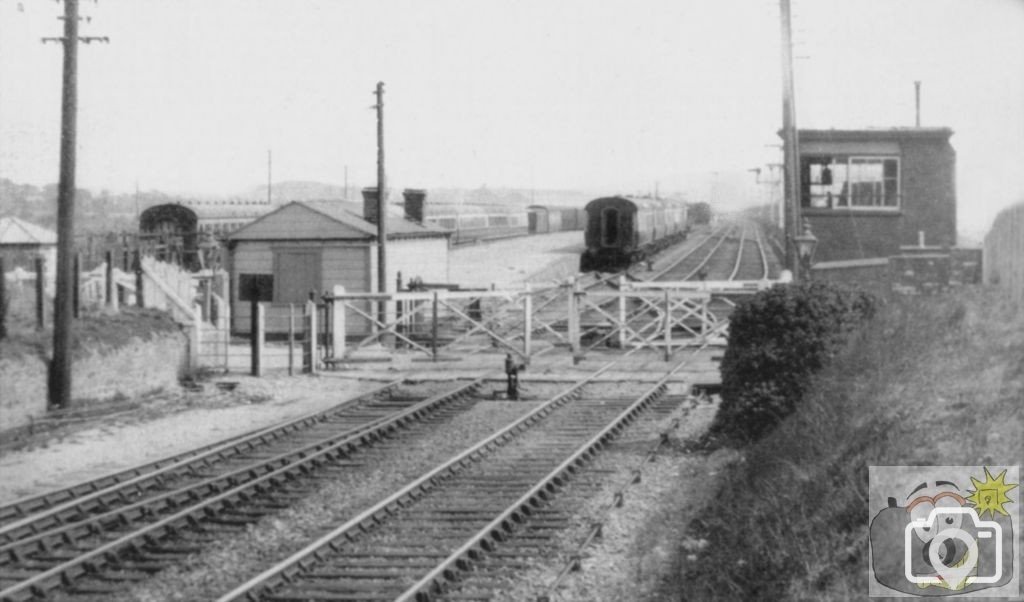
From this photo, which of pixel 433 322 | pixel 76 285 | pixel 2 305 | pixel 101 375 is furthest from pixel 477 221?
pixel 2 305

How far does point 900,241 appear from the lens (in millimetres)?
27859

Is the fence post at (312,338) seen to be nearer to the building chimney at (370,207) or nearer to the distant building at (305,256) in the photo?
the distant building at (305,256)

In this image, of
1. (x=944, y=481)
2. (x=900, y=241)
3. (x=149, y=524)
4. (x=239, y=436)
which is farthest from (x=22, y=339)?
(x=900, y=241)

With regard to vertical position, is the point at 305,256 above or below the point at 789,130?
below

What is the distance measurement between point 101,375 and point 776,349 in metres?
10.8

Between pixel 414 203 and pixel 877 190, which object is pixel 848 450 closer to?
pixel 877 190

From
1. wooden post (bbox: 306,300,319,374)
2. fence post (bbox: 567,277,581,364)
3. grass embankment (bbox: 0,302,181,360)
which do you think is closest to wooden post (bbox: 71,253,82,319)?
grass embankment (bbox: 0,302,181,360)

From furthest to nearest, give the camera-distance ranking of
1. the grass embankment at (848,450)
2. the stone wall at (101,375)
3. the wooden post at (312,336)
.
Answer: the wooden post at (312,336)
the stone wall at (101,375)
the grass embankment at (848,450)

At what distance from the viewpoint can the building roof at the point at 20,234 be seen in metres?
30.6

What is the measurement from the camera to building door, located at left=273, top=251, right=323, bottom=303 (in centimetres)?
→ 2834

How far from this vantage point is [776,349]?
487 inches

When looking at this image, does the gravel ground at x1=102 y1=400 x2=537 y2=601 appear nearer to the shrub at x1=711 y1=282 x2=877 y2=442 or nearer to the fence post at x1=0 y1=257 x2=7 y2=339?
the shrub at x1=711 y1=282 x2=877 y2=442

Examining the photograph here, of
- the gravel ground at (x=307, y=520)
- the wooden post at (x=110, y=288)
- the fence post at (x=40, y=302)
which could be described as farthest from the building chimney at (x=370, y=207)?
the gravel ground at (x=307, y=520)

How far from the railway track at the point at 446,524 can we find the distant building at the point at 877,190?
15613 mm
